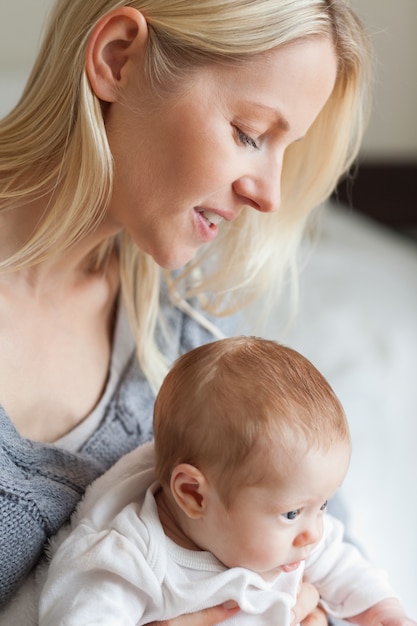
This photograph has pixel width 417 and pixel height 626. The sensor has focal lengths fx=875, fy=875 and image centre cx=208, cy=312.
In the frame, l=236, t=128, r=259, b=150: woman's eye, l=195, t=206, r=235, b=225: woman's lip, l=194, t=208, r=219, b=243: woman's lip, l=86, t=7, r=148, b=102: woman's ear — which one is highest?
l=86, t=7, r=148, b=102: woman's ear

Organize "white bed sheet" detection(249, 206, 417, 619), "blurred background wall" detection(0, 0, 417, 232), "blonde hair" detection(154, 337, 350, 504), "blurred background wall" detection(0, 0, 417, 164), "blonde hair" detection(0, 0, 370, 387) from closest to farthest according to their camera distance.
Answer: "blonde hair" detection(154, 337, 350, 504) → "blonde hair" detection(0, 0, 370, 387) → "white bed sheet" detection(249, 206, 417, 619) → "blurred background wall" detection(0, 0, 417, 164) → "blurred background wall" detection(0, 0, 417, 232)

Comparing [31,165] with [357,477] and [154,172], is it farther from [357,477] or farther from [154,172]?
[357,477]

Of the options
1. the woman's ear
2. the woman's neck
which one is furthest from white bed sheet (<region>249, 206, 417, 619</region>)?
the woman's ear

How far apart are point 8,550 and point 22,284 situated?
0.34m

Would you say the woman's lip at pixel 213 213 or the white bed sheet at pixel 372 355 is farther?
the white bed sheet at pixel 372 355

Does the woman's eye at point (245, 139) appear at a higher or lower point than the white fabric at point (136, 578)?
higher

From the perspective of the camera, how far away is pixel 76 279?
1.20 m

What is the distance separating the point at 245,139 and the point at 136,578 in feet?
1.60

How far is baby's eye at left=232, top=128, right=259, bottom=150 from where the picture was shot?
3.21ft

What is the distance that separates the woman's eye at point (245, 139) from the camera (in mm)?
980

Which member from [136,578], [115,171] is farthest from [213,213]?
[136,578]

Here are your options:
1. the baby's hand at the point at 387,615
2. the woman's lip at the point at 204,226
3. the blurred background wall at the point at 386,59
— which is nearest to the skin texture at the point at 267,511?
the baby's hand at the point at 387,615

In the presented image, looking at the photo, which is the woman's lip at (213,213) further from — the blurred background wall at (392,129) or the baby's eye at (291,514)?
the blurred background wall at (392,129)

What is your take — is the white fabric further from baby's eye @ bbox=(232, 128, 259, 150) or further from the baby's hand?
baby's eye @ bbox=(232, 128, 259, 150)
